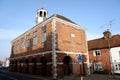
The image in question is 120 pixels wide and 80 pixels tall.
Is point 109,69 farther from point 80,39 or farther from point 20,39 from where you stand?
point 20,39

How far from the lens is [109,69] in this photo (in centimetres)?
2919

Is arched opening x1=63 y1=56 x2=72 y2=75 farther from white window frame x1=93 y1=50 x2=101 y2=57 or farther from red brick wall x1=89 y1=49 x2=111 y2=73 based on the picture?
white window frame x1=93 y1=50 x2=101 y2=57

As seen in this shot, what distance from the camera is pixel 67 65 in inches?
907

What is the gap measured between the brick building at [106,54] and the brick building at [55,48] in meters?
6.16

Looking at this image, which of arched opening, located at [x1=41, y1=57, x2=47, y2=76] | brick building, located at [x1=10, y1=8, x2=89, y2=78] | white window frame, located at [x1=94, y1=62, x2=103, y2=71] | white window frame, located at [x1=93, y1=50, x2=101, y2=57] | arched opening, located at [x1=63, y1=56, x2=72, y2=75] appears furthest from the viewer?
white window frame, located at [x1=93, y1=50, x2=101, y2=57]

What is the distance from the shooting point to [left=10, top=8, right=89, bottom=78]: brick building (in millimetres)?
21164

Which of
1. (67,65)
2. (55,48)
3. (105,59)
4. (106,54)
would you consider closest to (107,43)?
(106,54)

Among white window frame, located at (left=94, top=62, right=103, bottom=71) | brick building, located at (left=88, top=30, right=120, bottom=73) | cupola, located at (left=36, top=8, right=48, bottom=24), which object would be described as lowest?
white window frame, located at (left=94, top=62, right=103, bottom=71)

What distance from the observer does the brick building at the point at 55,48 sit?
21164mm

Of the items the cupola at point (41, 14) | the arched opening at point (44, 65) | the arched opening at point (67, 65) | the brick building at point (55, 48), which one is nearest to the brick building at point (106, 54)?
the brick building at point (55, 48)

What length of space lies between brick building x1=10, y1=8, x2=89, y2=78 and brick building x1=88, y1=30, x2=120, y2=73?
6.16 metres

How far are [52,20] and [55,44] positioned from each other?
412 cm

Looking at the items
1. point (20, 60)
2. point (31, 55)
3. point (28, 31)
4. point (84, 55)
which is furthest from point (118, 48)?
point (20, 60)

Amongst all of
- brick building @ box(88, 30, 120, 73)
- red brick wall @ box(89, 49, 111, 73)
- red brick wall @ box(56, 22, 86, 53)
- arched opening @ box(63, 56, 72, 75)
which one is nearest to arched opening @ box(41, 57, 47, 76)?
arched opening @ box(63, 56, 72, 75)
